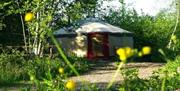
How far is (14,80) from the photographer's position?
1652 centimetres

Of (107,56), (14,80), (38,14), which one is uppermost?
(38,14)

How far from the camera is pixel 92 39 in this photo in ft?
114

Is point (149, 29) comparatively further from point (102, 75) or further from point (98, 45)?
point (102, 75)

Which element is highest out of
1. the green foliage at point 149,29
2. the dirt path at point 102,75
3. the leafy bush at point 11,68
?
the leafy bush at point 11,68

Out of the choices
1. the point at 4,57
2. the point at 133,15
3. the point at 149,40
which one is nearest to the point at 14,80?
the point at 4,57

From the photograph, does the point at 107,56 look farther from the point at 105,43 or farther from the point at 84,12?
the point at 84,12

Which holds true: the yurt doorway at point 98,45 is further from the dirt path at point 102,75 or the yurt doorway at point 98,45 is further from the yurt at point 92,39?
the dirt path at point 102,75

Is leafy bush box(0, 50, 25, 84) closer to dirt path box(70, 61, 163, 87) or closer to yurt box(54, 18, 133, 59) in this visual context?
dirt path box(70, 61, 163, 87)

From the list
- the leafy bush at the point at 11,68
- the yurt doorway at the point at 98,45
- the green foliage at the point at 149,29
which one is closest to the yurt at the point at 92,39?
the yurt doorway at the point at 98,45

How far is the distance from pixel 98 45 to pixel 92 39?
0.62m

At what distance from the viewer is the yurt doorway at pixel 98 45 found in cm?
3447

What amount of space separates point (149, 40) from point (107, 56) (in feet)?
18.9

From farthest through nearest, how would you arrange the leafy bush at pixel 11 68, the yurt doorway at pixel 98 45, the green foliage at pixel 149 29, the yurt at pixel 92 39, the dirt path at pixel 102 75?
1. the green foliage at pixel 149 29
2. the yurt doorway at pixel 98 45
3. the yurt at pixel 92 39
4. the leafy bush at pixel 11 68
5. the dirt path at pixel 102 75

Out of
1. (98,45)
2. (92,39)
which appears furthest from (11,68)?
(98,45)
